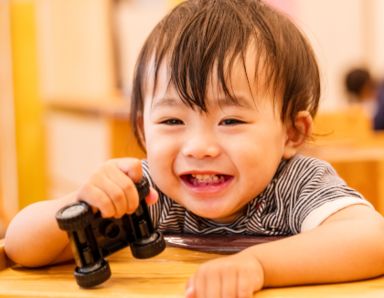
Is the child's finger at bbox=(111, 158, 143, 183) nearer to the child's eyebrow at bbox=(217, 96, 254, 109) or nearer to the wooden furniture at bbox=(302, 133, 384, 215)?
the child's eyebrow at bbox=(217, 96, 254, 109)

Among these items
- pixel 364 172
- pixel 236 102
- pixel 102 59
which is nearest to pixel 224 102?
pixel 236 102

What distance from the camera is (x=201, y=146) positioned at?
72cm

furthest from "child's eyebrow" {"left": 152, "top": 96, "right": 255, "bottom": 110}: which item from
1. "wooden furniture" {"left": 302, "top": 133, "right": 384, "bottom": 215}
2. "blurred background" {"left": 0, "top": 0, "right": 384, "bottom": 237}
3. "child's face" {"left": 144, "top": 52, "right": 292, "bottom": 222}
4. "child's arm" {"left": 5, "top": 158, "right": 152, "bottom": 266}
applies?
"blurred background" {"left": 0, "top": 0, "right": 384, "bottom": 237}

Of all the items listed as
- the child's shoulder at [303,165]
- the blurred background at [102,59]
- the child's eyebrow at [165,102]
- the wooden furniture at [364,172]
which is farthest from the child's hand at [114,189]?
the blurred background at [102,59]

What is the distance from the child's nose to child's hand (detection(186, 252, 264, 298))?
0.13 meters

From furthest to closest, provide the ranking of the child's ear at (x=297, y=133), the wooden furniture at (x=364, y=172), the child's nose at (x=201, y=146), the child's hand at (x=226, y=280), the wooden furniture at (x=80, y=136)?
the wooden furniture at (x=80, y=136) → the wooden furniture at (x=364, y=172) → the child's ear at (x=297, y=133) → the child's nose at (x=201, y=146) → the child's hand at (x=226, y=280)

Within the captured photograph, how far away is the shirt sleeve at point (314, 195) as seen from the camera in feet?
2.43

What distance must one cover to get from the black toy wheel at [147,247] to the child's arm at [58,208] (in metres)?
0.04

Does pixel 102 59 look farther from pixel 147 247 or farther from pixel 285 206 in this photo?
pixel 147 247

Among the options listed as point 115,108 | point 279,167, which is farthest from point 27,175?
point 115,108

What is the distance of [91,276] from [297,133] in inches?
12.7

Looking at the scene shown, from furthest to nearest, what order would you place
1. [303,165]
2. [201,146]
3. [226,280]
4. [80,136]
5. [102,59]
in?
[102,59], [80,136], [303,165], [201,146], [226,280]

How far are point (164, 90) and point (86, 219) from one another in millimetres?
193

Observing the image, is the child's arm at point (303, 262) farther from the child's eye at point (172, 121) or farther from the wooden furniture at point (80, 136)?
the wooden furniture at point (80, 136)
